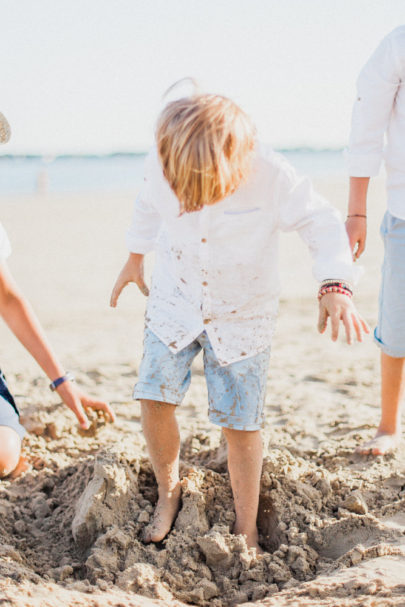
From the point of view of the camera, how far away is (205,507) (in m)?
2.22

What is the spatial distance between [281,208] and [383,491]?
1.19m

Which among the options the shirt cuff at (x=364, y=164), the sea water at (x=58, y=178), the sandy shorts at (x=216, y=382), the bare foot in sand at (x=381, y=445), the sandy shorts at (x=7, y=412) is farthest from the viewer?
the sea water at (x=58, y=178)


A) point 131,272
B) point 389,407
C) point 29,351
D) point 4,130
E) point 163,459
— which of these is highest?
point 4,130

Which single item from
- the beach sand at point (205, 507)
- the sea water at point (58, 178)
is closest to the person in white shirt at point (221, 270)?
the beach sand at point (205, 507)

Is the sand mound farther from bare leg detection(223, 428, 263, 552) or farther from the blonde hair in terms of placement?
the blonde hair

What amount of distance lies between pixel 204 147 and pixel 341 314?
0.63 m

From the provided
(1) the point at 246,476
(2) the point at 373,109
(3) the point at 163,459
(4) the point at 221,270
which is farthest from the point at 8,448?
(2) the point at 373,109

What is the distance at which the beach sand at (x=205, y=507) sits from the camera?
1.88m

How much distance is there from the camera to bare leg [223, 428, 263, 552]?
2.09 m

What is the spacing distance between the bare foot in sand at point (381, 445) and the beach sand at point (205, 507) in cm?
4

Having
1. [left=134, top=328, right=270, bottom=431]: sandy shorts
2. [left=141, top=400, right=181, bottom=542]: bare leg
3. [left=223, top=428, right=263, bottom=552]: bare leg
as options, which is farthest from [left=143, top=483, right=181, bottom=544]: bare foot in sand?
[left=134, top=328, right=270, bottom=431]: sandy shorts

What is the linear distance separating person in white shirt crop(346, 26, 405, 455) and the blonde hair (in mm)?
762

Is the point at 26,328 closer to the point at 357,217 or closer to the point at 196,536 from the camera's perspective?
the point at 196,536

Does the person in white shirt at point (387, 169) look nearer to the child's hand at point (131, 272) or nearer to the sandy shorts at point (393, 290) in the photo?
the sandy shorts at point (393, 290)
